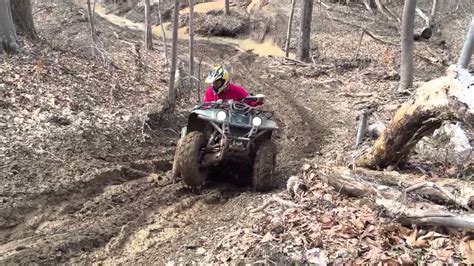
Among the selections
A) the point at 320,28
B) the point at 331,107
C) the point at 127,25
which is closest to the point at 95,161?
the point at 331,107

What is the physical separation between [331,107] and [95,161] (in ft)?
22.7

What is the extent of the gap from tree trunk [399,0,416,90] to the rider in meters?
5.84

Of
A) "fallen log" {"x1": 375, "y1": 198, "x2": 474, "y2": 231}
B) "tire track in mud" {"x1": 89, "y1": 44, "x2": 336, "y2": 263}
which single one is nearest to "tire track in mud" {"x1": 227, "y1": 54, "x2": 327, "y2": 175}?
"tire track in mud" {"x1": 89, "y1": 44, "x2": 336, "y2": 263}

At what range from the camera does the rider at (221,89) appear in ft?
25.3

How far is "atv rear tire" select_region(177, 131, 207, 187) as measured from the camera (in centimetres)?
687

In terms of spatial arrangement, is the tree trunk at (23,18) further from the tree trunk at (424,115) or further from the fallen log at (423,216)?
the fallen log at (423,216)

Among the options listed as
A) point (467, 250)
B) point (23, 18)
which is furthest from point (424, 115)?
point (23, 18)

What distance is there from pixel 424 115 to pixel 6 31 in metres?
9.01

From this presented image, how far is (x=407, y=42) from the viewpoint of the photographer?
486 inches

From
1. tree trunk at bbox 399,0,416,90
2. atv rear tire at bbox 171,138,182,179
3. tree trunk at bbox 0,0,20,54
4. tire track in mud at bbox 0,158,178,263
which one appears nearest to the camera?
tire track in mud at bbox 0,158,178,263

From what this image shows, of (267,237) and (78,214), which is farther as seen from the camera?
(78,214)

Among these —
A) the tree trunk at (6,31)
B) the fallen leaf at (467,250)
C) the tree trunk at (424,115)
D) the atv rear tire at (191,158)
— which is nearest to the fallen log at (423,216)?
the fallen leaf at (467,250)

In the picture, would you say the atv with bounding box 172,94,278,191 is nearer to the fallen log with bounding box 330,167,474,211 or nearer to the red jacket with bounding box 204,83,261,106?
the red jacket with bounding box 204,83,261,106

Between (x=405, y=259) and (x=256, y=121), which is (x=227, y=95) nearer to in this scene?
(x=256, y=121)
